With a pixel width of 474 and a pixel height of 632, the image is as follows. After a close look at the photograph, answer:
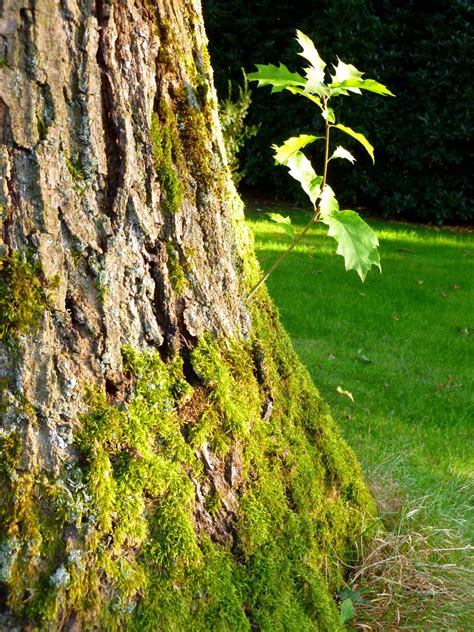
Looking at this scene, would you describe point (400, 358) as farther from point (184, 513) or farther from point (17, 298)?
point (17, 298)

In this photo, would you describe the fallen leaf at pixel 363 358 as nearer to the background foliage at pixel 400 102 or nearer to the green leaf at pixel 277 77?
the green leaf at pixel 277 77

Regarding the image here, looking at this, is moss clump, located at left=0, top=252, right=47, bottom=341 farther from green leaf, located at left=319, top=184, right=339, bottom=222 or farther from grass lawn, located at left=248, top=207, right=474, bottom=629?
grass lawn, located at left=248, top=207, right=474, bottom=629

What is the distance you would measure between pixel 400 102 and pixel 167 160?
10038 mm

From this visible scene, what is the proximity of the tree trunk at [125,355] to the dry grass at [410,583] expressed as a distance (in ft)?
0.99

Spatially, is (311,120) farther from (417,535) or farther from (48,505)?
(48,505)

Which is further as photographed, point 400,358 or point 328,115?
point 400,358

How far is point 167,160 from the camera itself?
1.91 meters

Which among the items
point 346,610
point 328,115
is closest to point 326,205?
point 328,115

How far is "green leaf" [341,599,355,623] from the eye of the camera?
7.28 ft

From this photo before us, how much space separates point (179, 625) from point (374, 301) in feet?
18.6

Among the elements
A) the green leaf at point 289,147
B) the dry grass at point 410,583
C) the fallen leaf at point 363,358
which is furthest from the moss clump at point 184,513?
the fallen leaf at point 363,358

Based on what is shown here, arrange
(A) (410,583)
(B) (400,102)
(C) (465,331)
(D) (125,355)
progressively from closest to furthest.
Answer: (D) (125,355) → (A) (410,583) → (C) (465,331) → (B) (400,102)

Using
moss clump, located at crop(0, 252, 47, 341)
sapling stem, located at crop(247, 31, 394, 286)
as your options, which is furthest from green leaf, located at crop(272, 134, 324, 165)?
moss clump, located at crop(0, 252, 47, 341)

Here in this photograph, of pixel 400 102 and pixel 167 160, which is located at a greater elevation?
pixel 400 102
